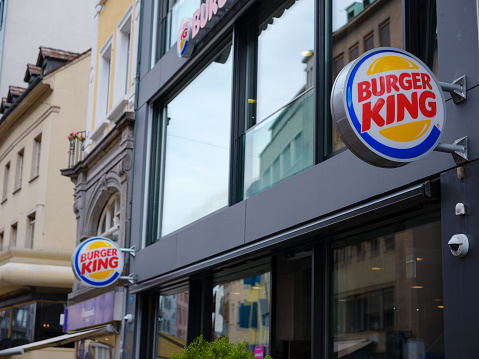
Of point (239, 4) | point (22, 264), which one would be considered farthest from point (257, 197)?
point (22, 264)

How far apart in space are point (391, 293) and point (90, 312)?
10.9 metres

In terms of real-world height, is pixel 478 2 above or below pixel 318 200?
above

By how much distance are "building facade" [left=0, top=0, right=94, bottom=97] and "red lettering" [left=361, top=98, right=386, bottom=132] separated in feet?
96.7

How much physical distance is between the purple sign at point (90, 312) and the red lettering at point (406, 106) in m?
10.8

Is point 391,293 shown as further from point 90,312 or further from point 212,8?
point 90,312

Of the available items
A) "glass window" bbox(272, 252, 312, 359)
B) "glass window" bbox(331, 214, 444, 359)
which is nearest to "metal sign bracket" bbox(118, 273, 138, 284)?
"glass window" bbox(272, 252, 312, 359)

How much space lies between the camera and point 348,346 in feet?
28.3

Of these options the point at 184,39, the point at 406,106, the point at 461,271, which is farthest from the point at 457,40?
the point at 184,39

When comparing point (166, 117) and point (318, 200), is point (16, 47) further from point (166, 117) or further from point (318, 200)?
point (318, 200)

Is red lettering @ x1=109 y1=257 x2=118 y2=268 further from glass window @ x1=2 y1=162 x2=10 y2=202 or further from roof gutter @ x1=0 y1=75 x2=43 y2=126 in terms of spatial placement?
glass window @ x1=2 y1=162 x2=10 y2=202

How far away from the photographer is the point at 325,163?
9031 mm

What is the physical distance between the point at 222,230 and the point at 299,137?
231 centimetres

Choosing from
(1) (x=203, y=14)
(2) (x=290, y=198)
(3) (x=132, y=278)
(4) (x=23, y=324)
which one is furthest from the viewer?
(4) (x=23, y=324)

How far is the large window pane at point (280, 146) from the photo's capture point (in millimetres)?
9961
